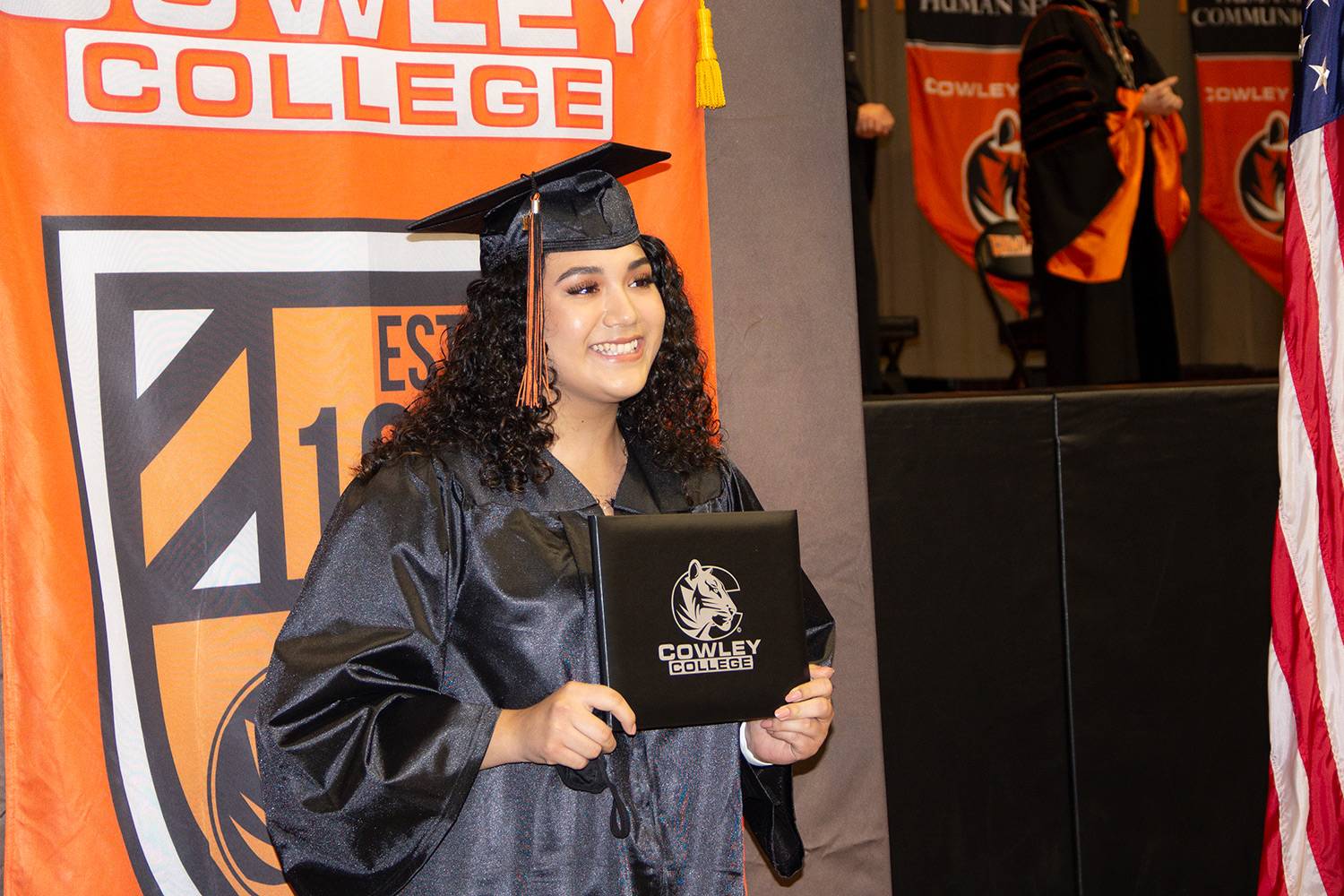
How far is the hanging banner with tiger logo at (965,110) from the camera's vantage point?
5848mm

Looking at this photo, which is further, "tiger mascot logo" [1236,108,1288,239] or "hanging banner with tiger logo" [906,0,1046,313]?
"tiger mascot logo" [1236,108,1288,239]

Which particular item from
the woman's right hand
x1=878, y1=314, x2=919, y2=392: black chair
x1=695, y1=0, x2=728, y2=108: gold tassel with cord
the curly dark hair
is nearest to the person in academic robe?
x1=878, y1=314, x2=919, y2=392: black chair

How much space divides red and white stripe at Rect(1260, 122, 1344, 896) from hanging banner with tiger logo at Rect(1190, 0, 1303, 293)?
174 inches

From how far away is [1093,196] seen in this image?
14.0ft

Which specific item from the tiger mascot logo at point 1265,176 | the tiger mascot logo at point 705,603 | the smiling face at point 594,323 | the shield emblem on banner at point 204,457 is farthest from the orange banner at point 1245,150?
the tiger mascot logo at point 705,603

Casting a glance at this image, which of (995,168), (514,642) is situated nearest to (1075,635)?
(514,642)

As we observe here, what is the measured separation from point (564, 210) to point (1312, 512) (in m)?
1.47

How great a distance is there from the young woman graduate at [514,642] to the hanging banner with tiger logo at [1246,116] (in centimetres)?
534

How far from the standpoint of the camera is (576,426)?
1.78 m

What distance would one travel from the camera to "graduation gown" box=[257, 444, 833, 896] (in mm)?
1495

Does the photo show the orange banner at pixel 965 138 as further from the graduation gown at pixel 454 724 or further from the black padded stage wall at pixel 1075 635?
the graduation gown at pixel 454 724

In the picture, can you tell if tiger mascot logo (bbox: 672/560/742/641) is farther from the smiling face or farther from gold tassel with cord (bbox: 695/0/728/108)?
gold tassel with cord (bbox: 695/0/728/108)

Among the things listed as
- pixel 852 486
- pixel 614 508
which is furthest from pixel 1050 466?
pixel 614 508

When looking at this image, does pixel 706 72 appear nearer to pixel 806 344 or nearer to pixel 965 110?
pixel 806 344
